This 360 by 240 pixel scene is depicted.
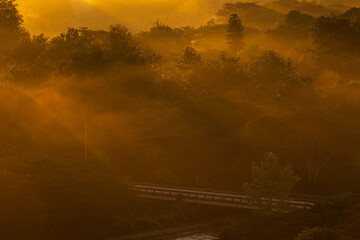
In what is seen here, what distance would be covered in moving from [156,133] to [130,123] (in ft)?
20.3

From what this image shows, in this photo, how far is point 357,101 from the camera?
Answer: 110 m

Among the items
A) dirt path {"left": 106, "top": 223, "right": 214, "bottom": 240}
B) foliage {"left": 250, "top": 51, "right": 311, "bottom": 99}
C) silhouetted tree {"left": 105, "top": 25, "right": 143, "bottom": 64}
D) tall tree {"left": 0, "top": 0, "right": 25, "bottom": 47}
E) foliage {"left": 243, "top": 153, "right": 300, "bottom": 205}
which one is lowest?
dirt path {"left": 106, "top": 223, "right": 214, "bottom": 240}

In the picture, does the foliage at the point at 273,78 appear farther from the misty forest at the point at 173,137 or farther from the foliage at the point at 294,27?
the foliage at the point at 294,27

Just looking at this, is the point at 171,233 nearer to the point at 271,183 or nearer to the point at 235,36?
the point at 271,183

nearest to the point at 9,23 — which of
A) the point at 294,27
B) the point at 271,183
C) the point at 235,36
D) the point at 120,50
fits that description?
the point at 120,50

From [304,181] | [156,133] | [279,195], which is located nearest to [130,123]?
[156,133]

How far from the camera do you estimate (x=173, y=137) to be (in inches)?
3568

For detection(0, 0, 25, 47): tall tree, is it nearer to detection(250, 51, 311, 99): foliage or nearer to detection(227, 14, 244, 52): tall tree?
detection(227, 14, 244, 52): tall tree

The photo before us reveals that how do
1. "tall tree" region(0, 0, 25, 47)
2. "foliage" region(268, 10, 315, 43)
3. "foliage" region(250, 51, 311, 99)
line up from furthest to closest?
"foliage" region(268, 10, 315, 43) → "tall tree" region(0, 0, 25, 47) → "foliage" region(250, 51, 311, 99)

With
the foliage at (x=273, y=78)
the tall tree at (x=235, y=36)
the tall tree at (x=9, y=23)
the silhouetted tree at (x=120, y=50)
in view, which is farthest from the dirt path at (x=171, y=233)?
the tall tree at (x=235, y=36)

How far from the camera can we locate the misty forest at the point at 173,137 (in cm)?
5734

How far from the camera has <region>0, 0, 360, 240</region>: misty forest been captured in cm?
5734

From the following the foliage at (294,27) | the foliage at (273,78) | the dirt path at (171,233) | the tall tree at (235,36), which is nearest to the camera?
the dirt path at (171,233)

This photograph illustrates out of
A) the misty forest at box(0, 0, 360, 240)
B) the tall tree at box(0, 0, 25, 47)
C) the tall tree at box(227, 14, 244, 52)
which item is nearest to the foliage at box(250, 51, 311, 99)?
the misty forest at box(0, 0, 360, 240)
